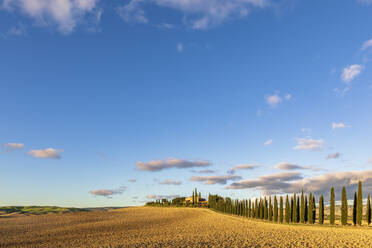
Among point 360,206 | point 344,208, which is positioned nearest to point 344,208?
point 344,208

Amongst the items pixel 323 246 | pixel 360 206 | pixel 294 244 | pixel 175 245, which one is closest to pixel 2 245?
pixel 175 245

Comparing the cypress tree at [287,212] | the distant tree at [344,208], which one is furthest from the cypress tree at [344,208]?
the cypress tree at [287,212]

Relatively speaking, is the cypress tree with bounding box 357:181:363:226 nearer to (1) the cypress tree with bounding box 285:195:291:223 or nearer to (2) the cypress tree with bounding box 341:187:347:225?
(2) the cypress tree with bounding box 341:187:347:225

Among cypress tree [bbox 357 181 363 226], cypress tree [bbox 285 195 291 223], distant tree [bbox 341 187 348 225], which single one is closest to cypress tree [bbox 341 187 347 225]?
distant tree [bbox 341 187 348 225]

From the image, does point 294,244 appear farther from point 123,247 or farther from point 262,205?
point 262,205

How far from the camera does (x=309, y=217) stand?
142ft

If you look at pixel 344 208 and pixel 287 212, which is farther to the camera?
pixel 287 212

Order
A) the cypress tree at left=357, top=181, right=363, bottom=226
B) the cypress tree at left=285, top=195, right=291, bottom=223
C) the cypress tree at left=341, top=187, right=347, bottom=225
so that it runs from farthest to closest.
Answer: the cypress tree at left=285, top=195, right=291, bottom=223, the cypress tree at left=341, top=187, right=347, bottom=225, the cypress tree at left=357, top=181, right=363, bottom=226

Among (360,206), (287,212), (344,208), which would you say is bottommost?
(287,212)

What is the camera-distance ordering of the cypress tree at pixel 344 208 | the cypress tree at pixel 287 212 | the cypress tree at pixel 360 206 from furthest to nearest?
1. the cypress tree at pixel 287 212
2. the cypress tree at pixel 344 208
3. the cypress tree at pixel 360 206

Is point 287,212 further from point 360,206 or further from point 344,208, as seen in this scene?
point 360,206

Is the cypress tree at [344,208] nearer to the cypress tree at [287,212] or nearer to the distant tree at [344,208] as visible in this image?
the distant tree at [344,208]

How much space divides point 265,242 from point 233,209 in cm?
4552

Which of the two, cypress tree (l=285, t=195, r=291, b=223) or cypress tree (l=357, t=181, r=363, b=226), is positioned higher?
cypress tree (l=357, t=181, r=363, b=226)
